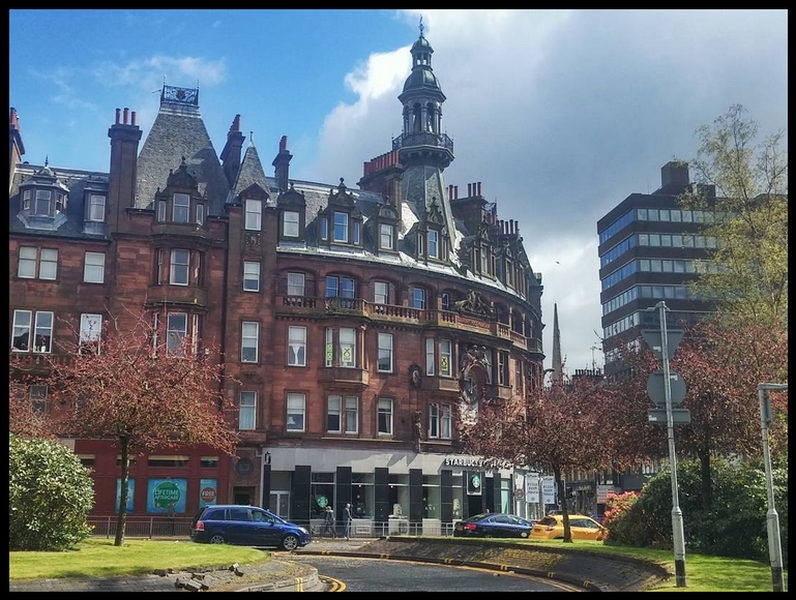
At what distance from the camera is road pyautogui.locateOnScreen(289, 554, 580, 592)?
2342cm

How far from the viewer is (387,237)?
5878 cm

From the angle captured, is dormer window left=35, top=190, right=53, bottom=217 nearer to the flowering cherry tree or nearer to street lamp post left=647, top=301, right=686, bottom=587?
the flowering cherry tree

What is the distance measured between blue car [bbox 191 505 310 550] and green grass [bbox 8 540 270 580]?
→ 254 inches

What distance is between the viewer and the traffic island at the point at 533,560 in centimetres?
2394

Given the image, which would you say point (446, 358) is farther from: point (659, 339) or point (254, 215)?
point (659, 339)

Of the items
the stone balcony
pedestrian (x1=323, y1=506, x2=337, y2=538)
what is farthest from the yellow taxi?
the stone balcony

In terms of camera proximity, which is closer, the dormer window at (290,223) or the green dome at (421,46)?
the dormer window at (290,223)

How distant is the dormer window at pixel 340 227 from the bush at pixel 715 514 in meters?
29.5

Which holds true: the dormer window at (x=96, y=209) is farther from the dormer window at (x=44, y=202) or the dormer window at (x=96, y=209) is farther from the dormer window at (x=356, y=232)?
the dormer window at (x=356, y=232)

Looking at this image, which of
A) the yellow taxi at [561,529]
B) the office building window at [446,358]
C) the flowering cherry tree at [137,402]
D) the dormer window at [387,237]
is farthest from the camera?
the dormer window at [387,237]

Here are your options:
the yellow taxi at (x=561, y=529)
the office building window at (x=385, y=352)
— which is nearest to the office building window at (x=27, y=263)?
the office building window at (x=385, y=352)

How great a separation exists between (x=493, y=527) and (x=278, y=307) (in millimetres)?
19015

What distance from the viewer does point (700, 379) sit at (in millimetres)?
28312

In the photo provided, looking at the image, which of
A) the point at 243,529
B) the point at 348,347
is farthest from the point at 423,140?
the point at 243,529
